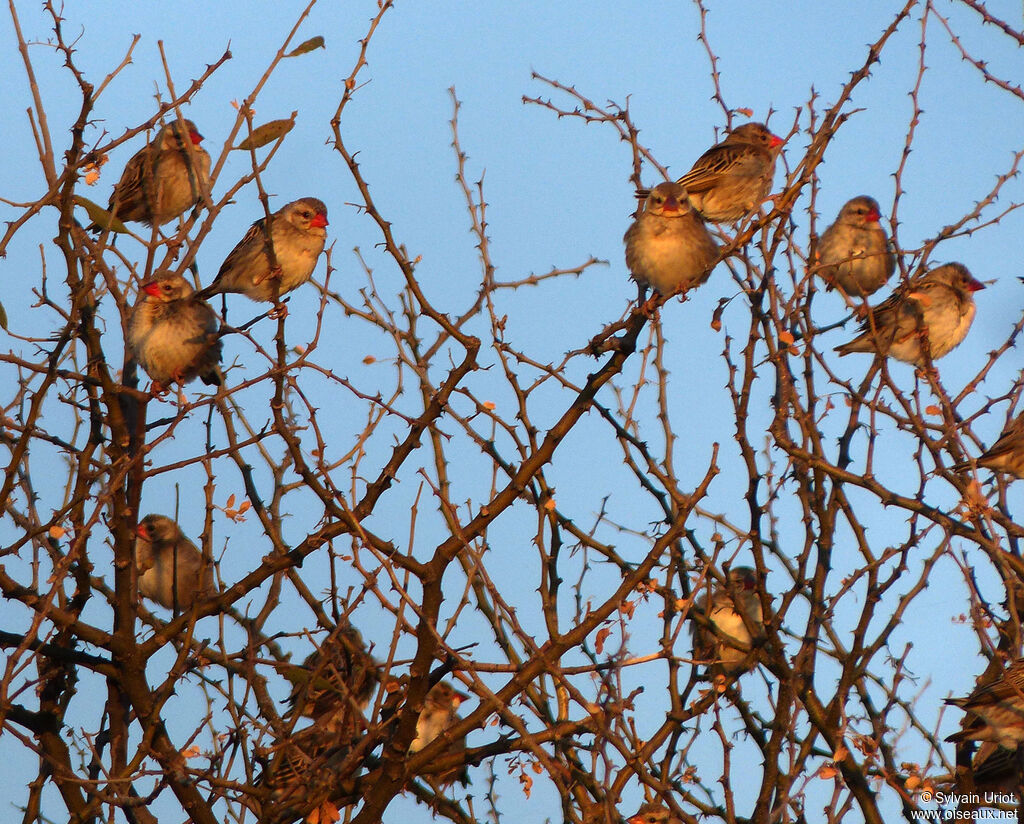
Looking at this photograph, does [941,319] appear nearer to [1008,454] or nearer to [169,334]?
[1008,454]

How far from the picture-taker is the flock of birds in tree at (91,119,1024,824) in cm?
435

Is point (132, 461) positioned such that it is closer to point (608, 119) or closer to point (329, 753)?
point (329, 753)

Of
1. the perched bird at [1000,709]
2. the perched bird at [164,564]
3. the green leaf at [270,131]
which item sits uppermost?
the perched bird at [164,564]

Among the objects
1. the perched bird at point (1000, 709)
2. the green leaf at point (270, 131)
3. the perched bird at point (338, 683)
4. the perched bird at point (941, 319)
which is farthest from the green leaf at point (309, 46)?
the perched bird at point (941, 319)

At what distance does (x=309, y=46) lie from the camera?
174 inches

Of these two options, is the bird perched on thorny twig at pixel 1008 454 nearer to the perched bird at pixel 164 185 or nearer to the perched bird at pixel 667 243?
the perched bird at pixel 667 243

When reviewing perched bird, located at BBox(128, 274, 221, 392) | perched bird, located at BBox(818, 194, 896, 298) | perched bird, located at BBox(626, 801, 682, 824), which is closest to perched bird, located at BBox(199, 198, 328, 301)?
perched bird, located at BBox(128, 274, 221, 392)

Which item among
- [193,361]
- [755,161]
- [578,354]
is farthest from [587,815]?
[755,161]

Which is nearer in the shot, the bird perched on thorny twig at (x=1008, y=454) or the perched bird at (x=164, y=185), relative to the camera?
the bird perched on thorny twig at (x=1008, y=454)

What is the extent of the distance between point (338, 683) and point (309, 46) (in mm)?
2477

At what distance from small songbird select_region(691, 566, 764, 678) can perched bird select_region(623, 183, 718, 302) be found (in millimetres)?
1696

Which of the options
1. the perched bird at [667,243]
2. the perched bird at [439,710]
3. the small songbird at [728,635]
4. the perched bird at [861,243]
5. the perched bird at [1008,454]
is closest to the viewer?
the small songbird at [728,635]

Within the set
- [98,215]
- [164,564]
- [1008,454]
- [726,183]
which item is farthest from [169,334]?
[1008,454]

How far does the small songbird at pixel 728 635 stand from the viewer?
4.68 meters
